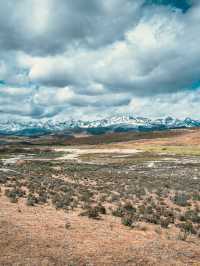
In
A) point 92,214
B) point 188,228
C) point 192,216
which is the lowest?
point 192,216

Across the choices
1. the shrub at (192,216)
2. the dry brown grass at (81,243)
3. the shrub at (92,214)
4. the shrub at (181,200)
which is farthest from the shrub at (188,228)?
the shrub at (181,200)

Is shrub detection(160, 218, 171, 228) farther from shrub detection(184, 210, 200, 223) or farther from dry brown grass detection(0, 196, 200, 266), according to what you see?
shrub detection(184, 210, 200, 223)

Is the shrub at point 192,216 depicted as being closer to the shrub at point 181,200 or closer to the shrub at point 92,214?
the shrub at point 181,200

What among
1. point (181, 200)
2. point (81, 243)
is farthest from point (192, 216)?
point (81, 243)

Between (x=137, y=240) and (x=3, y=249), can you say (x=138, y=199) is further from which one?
(x=3, y=249)

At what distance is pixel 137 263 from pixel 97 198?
17134 millimetres

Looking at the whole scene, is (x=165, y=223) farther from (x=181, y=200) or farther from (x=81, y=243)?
(x=181, y=200)

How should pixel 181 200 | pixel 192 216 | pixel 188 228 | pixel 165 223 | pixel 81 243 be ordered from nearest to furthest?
pixel 81 243, pixel 188 228, pixel 165 223, pixel 192 216, pixel 181 200

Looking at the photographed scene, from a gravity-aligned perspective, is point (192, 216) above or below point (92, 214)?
below

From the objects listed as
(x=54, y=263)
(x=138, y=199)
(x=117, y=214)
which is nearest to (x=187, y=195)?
(x=138, y=199)

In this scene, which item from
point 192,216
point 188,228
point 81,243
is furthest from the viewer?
point 192,216

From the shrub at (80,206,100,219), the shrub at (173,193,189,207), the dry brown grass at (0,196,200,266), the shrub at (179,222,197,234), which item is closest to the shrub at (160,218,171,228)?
the shrub at (179,222,197,234)

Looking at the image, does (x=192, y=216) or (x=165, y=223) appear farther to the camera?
(x=192, y=216)

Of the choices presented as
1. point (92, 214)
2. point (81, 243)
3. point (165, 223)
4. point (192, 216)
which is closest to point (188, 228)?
point (165, 223)
